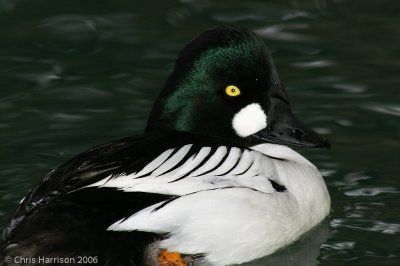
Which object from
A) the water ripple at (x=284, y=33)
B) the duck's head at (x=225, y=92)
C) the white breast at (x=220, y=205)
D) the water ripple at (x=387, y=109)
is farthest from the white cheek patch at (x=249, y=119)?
the water ripple at (x=284, y=33)

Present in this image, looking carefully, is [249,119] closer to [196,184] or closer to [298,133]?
[298,133]

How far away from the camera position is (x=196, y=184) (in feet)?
19.9

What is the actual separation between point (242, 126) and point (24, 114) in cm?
248

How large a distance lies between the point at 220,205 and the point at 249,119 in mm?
946

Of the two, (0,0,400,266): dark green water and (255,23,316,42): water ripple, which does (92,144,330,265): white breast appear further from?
(255,23,316,42): water ripple

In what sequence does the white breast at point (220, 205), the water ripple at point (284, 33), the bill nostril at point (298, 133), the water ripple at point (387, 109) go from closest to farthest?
1. the white breast at point (220, 205)
2. the bill nostril at point (298, 133)
3. the water ripple at point (387, 109)
4. the water ripple at point (284, 33)

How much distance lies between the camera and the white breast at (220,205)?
5.88 meters

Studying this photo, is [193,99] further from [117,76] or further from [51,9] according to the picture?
[51,9]

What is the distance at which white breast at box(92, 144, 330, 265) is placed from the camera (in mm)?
5883

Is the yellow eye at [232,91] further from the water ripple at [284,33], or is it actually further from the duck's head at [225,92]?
the water ripple at [284,33]

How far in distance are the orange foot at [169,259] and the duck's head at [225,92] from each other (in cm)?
108

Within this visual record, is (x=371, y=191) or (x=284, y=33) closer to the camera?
(x=371, y=191)

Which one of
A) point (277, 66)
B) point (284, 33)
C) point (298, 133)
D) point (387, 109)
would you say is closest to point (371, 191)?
point (298, 133)

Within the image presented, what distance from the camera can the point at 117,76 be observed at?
9.54 metres
